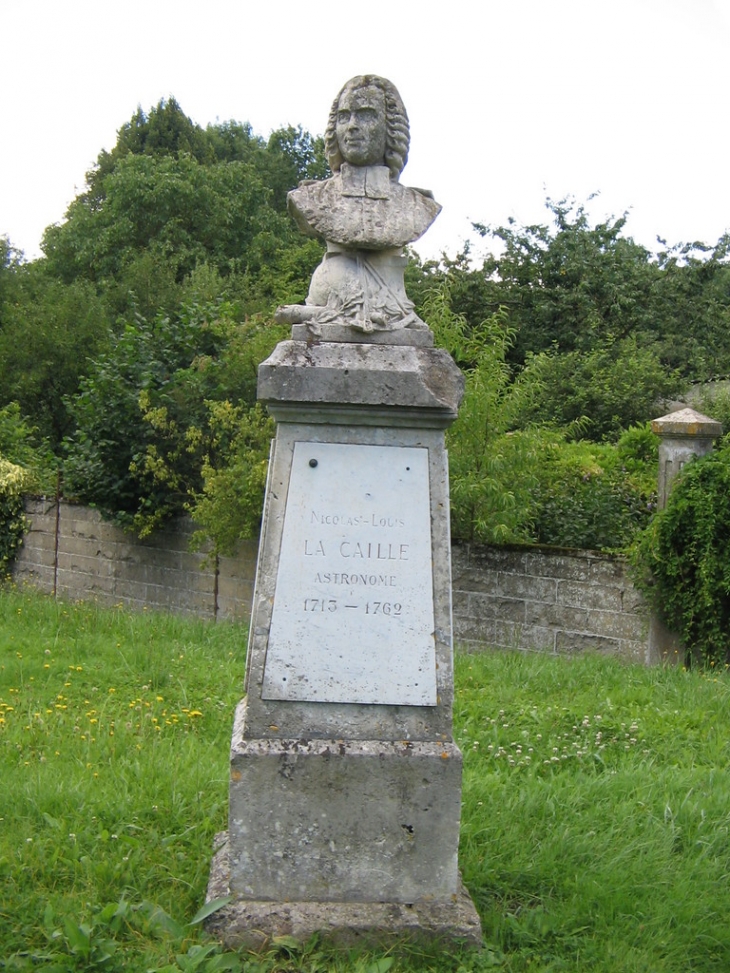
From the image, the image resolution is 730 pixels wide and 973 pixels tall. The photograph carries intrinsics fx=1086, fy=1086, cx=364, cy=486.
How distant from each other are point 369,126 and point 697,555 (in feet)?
17.7

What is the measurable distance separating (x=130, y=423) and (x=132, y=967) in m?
9.57

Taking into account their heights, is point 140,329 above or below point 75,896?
above

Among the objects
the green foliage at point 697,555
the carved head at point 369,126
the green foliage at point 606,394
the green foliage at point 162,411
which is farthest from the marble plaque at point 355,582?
the green foliage at point 606,394

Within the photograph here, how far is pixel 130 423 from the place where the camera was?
495 inches

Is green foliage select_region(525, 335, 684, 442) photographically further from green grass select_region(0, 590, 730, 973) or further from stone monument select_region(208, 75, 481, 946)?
stone monument select_region(208, 75, 481, 946)

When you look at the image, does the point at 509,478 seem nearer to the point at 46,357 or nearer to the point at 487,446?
the point at 487,446

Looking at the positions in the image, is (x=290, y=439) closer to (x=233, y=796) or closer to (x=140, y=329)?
(x=233, y=796)

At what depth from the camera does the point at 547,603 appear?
380 inches

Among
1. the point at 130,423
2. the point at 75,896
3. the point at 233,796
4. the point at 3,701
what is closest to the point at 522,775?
the point at 233,796

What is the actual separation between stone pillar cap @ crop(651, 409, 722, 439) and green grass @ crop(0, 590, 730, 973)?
2.77 metres

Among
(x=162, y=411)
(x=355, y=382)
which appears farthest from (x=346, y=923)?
(x=162, y=411)

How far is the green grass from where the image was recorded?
146 inches

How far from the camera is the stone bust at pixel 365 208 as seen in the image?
409 centimetres

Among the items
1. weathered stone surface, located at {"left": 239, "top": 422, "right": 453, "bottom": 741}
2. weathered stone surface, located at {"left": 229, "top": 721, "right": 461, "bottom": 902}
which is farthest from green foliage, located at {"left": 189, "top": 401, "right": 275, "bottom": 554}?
weathered stone surface, located at {"left": 229, "top": 721, "right": 461, "bottom": 902}
